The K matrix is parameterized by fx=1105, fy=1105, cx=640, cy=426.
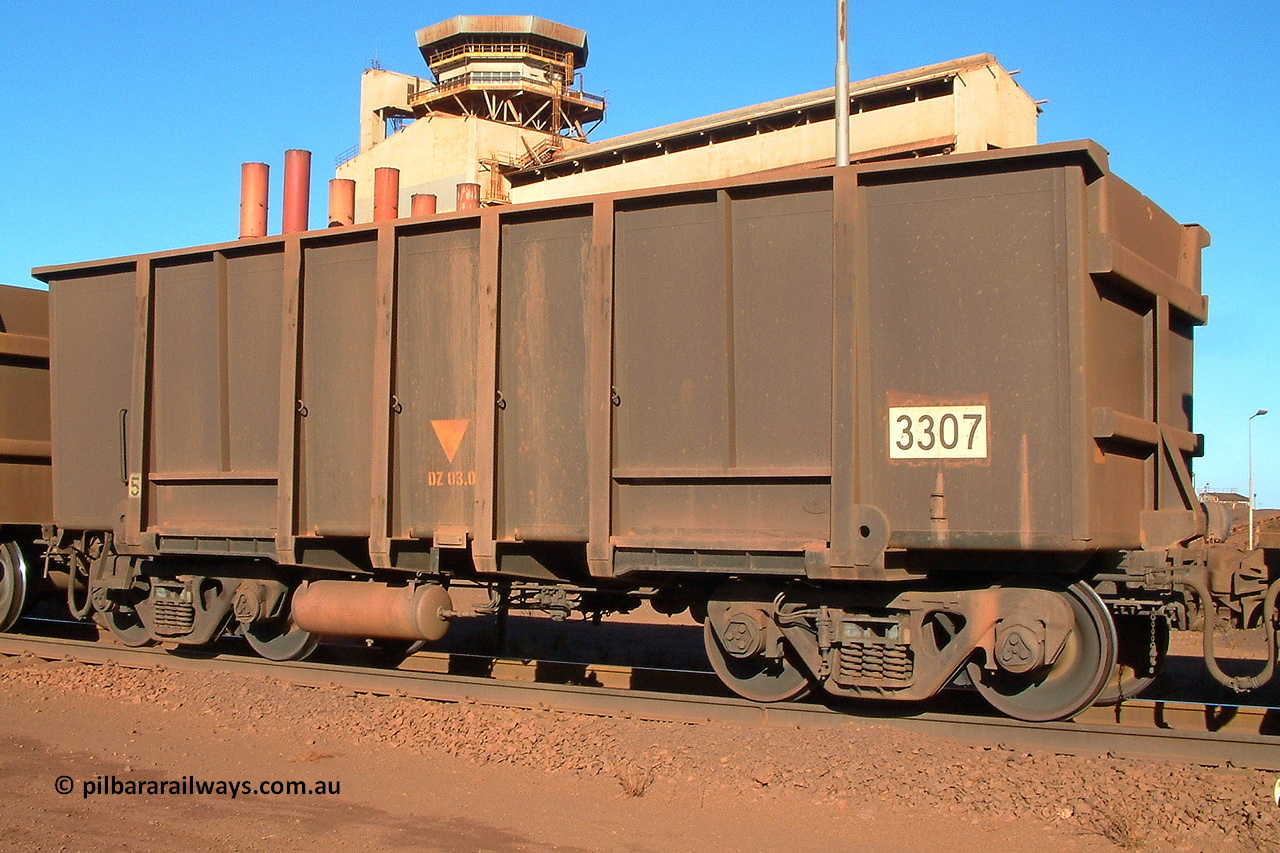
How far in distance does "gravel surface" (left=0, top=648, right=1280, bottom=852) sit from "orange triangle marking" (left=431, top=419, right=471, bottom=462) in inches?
73.2

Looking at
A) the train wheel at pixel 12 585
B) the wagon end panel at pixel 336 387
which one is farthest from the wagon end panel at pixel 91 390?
the wagon end panel at pixel 336 387

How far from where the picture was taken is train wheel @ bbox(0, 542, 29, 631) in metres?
11.1

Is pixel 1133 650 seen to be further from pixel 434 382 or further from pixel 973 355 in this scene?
pixel 434 382

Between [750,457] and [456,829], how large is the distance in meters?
2.94

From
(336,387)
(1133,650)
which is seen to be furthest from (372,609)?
(1133,650)

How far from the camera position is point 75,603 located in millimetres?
10742

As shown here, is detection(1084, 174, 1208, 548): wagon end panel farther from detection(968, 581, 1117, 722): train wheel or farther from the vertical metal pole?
the vertical metal pole

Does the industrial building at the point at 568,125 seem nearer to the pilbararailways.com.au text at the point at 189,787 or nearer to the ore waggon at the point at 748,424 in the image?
the ore waggon at the point at 748,424

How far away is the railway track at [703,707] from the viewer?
6.29 metres

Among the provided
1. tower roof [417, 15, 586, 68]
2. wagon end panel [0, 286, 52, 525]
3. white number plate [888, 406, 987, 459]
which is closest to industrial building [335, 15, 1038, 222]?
tower roof [417, 15, 586, 68]

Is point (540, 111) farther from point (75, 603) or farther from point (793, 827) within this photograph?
point (793, 827)

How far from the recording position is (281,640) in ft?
32.3

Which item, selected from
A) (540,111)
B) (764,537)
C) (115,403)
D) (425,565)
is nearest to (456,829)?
(764,537)

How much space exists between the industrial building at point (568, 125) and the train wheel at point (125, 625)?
102 feet
